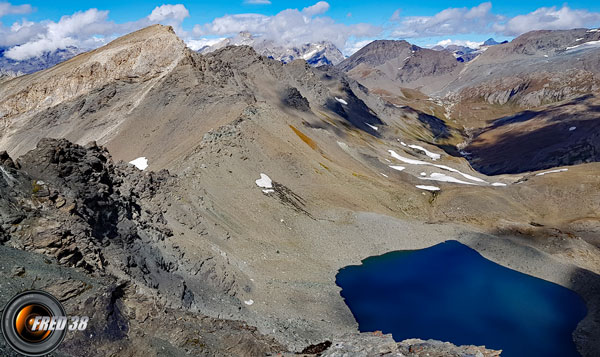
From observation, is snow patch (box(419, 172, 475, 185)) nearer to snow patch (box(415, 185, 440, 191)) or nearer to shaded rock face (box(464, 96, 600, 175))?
snow patch (box(415, 185, 440, 191))

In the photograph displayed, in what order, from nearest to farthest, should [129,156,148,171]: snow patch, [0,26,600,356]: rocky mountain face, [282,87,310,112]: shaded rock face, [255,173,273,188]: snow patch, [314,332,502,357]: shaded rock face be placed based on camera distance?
[314,332,502,357]: shaded rock face
[0,26,600,356]: rocky mountain face
[255,173,273,188]: snow patch
[129,156,148,171]: snow patch
[282,87,310,112]: shaded rock face

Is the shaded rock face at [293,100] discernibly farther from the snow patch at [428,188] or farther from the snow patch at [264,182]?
the snow patch at [264,182]

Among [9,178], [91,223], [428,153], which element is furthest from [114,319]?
[428,153]

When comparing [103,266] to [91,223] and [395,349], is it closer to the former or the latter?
[91,223]

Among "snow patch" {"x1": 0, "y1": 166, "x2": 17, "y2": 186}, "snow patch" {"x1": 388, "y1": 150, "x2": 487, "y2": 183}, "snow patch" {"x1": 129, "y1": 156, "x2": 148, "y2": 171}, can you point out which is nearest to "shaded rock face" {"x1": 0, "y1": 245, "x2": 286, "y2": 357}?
"snow patch" {"x1": 0, "y1": 166, "x2": 17, "y2": 186}

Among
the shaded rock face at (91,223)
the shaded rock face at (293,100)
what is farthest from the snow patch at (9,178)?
the shaded rock face at (293,100)
